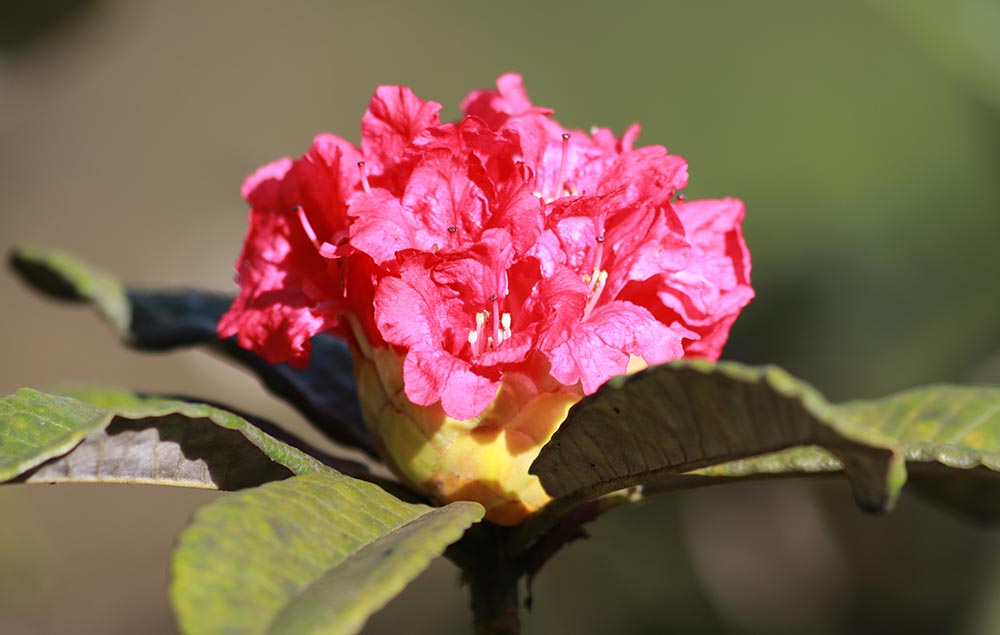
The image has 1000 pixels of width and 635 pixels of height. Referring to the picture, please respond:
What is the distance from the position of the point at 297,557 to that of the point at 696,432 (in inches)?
11.5

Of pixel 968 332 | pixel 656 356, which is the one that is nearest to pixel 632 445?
pixel 656 356

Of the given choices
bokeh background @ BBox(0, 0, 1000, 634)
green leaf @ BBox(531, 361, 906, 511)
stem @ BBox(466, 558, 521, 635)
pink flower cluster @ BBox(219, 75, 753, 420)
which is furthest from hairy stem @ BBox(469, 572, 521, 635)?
bokeh background @ BBox(0, 0, 1000, 634)

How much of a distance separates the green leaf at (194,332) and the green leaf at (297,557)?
0.31 metres

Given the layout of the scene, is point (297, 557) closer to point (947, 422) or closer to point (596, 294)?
point (596, 294)

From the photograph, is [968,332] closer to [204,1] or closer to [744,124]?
[744,124]

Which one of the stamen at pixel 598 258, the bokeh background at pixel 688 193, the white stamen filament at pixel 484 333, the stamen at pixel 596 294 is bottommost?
the bokeh background at pixel 688 193

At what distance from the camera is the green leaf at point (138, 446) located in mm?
787

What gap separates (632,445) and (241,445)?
326 mm

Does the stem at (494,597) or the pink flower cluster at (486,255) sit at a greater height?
the pink flower cluster at (486,255)

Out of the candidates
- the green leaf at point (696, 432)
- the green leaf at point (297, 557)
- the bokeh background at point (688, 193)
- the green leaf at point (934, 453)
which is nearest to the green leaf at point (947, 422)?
the green leaf at point (934, 453)

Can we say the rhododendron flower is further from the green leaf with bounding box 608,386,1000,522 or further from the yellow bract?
the green leaf with bounding box 608,386,1000,522

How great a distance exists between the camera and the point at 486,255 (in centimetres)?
85

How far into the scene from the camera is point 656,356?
865mm

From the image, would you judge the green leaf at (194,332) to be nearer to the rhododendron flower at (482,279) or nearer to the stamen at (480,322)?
the rhododendron flower at (482,279)
